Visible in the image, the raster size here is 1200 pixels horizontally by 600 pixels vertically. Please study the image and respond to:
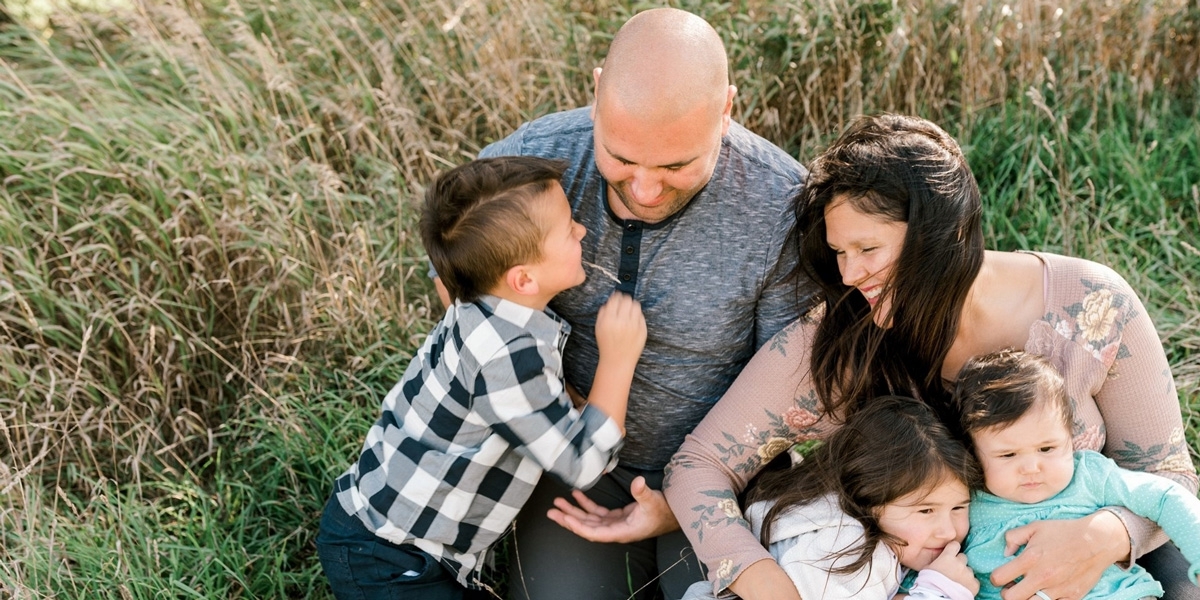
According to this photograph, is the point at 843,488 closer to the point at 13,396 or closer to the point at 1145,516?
the point at 1145,516

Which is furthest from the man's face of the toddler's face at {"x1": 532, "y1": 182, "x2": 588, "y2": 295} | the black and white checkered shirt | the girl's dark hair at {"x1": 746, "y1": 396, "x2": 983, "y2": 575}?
the girl's dark hair at {"x1": 746, "y1": 396, "x2": 983, "y2": 575}

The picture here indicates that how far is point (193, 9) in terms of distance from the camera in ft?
15.1

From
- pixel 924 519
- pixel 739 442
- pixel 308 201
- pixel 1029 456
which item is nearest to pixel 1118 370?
pixel 1029 456

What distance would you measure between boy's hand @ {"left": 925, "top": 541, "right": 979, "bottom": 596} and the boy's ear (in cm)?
108

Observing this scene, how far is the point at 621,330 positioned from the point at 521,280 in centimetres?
27

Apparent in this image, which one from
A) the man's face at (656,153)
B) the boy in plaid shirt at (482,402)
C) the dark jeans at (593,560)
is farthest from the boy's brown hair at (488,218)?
the dark jeans at (593,560)

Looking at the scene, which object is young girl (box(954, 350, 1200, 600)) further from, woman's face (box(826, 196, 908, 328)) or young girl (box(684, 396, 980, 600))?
woman's face (box(826, 196, 908, 328))

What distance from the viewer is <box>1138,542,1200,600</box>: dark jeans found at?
2.21 metres

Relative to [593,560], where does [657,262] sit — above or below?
above

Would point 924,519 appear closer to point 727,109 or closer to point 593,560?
point 593,560

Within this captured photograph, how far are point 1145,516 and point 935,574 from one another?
468 millimetres

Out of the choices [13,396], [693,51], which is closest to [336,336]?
[13,396]

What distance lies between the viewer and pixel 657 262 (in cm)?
258

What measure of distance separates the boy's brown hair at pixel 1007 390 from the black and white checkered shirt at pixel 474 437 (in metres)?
0.79
